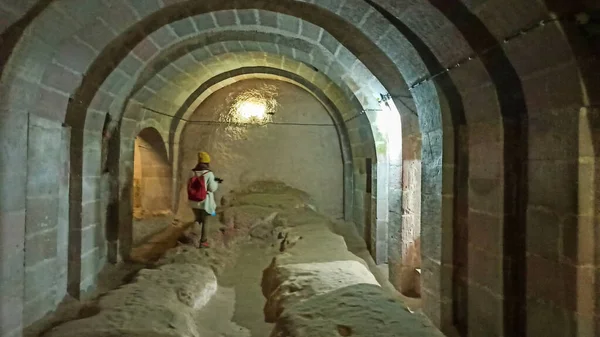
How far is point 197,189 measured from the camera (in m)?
6.78

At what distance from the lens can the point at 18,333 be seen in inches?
135

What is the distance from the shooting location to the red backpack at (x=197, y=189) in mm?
6746

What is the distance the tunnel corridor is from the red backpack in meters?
0.70

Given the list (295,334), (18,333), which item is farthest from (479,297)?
(18,333)

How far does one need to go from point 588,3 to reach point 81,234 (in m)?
4.85

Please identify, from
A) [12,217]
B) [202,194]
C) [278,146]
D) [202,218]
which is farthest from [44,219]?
[278,146]

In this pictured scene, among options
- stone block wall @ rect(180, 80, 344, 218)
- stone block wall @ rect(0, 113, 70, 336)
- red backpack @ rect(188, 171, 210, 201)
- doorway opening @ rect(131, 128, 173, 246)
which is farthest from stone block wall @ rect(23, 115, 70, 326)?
stone block wall @ rect(180, 80, 344, 218)

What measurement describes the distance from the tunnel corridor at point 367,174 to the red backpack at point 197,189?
0.70m

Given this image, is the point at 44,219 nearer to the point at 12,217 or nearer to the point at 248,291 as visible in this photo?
the point at 12,217

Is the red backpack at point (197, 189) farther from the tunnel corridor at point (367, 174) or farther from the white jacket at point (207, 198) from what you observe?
the tunnel corridor at point (367, 174)

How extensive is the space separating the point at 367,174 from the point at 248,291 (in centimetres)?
316

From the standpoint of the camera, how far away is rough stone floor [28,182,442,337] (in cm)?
339

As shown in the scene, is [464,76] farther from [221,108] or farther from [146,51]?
[221,108]

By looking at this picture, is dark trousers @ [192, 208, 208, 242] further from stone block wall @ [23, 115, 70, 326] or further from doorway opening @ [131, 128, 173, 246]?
stone block wall @ [23, 115, 70, 326]
